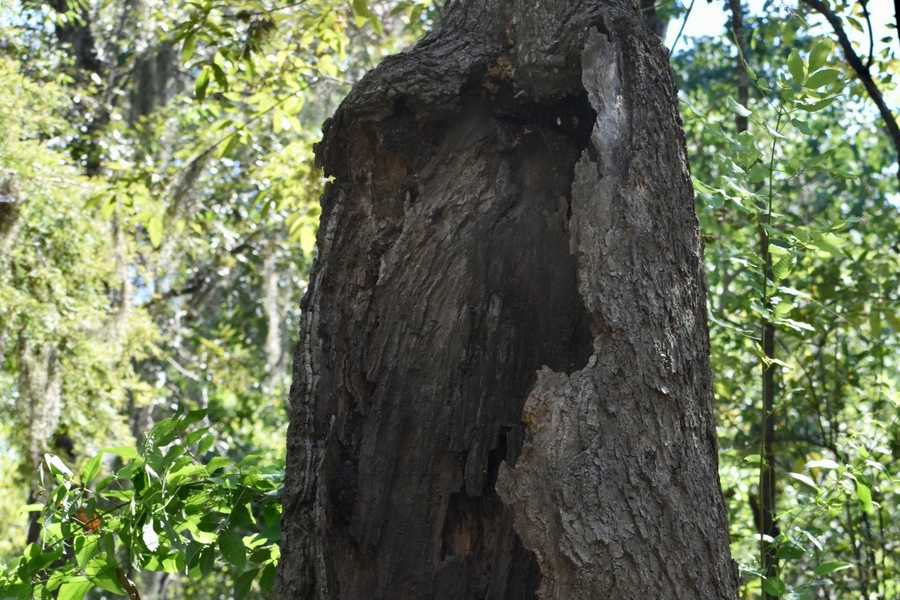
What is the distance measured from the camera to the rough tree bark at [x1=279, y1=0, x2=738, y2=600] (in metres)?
2.16

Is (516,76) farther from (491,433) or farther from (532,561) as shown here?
(532,561)

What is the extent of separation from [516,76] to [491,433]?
87 cm

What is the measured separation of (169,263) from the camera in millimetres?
9898

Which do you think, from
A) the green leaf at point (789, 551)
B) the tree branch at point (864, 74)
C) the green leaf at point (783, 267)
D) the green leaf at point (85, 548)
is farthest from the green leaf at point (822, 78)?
Answer: the green leaf at point (85, 548)

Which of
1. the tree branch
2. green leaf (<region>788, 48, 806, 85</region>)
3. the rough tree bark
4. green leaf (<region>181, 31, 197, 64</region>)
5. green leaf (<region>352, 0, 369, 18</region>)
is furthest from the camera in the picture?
green leaf (<region>181, 31, 197, 64</region>)

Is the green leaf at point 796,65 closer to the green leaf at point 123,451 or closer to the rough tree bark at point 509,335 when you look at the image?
the rough tree bark at point 509,335

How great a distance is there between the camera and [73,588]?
114 inches

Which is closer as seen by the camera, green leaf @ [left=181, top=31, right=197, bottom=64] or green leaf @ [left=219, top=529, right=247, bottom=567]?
green leaf @ [left=219, top=529, right=247, bottom=567]

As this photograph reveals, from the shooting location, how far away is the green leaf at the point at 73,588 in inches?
114

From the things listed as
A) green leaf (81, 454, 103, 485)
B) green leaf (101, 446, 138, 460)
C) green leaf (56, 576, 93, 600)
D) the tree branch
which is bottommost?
green leaf (56, 576, 93, 600)

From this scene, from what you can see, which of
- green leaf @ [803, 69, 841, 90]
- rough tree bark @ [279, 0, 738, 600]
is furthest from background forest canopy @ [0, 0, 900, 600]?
rough tree bark @ [279, 0, 738, 600]

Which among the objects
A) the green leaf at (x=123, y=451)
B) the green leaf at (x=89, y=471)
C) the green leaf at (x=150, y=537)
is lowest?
the green leaf at (x=150, y=537)

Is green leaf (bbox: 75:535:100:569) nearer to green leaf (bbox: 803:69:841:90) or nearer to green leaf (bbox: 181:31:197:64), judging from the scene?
green leaf (bbox: 181:31:197:64)

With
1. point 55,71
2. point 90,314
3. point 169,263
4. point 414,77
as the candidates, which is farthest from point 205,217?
point 414,77
